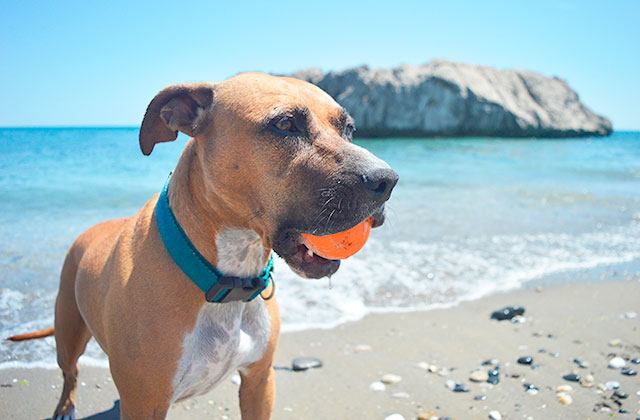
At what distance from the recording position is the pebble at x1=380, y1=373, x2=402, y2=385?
404cm

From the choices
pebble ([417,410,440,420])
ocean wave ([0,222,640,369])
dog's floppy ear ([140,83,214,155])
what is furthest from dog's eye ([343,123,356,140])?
ocean wave ([0,222,640,369])

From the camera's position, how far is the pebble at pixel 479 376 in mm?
4027

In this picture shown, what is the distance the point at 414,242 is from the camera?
310 inches

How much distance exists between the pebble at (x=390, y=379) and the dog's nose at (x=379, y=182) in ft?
7.18

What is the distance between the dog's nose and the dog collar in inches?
30.0

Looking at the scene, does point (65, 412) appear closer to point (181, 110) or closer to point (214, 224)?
point (214, 224)

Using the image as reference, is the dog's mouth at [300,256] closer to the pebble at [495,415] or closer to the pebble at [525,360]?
the pebble at [495,415]

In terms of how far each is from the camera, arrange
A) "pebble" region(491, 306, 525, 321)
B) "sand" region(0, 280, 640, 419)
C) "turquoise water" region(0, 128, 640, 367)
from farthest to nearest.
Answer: "turquoise water" region(0, 128, 640, 367) < "pebble" region(491, 306, 525, 321) < "sand" region(0, 280, 640, 419)

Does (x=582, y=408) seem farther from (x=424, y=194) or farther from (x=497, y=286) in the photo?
(x=424, y=194)

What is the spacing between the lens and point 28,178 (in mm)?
13898

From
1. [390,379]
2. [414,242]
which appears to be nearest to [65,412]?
[390,379]

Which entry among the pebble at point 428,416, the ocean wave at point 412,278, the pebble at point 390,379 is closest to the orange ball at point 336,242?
the pebble at point 428,416

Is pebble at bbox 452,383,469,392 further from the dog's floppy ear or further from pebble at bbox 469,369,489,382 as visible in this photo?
the dog's floppy ear

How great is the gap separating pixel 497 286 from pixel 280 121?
177 inches
